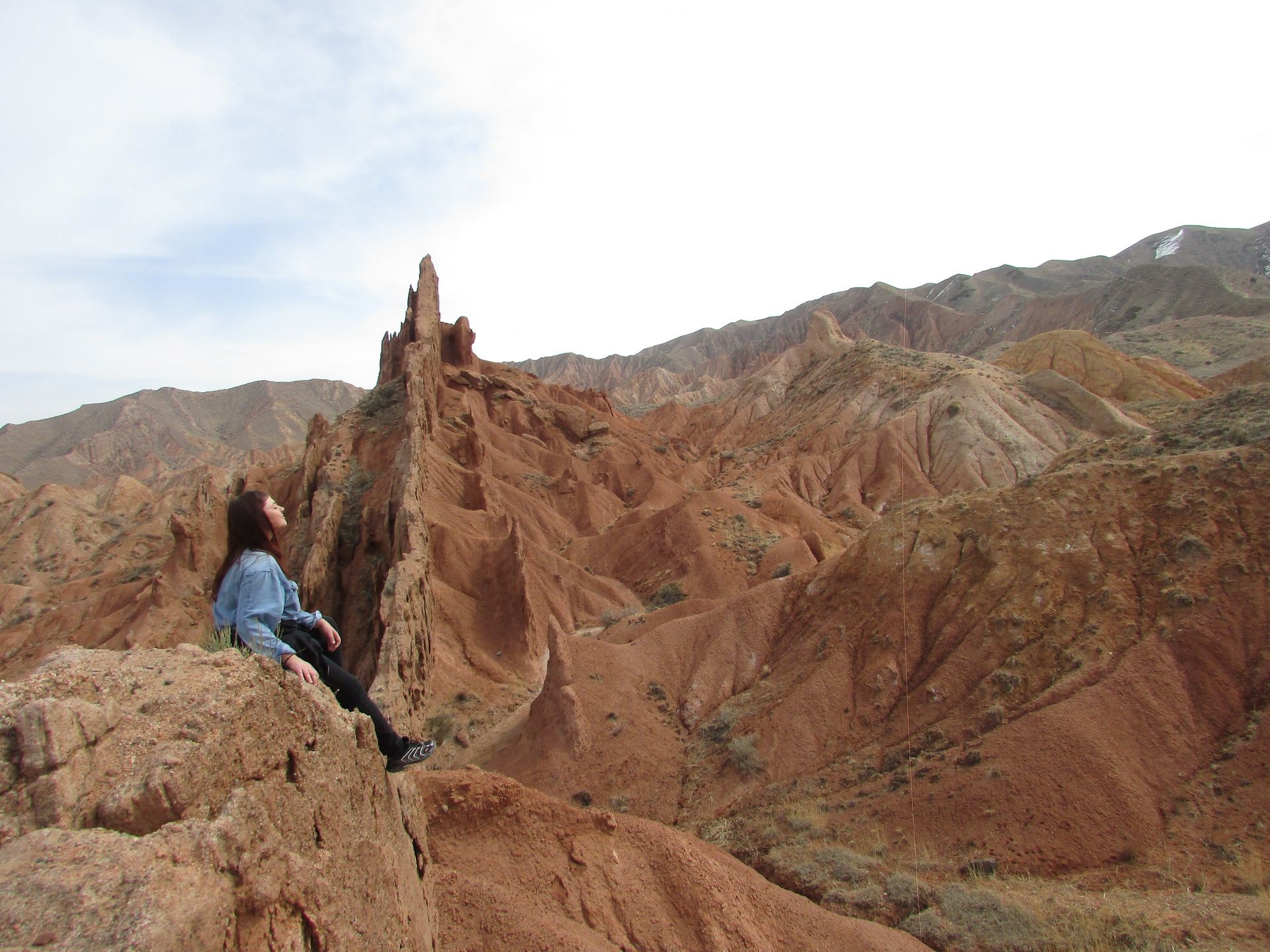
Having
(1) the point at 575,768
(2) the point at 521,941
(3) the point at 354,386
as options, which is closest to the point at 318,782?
(2) the point at 521,941

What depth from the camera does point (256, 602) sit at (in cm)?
436

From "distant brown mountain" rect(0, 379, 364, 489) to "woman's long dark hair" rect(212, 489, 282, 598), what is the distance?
344 feet

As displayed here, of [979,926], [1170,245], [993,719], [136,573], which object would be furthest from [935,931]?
[1170,245]

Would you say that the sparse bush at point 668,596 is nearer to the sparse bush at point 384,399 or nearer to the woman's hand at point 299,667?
the sparse bush at point 384,399

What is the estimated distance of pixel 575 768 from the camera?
1753 centimetres

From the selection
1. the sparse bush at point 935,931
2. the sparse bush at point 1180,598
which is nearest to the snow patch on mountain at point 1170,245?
the sparse bush at point 1180,598

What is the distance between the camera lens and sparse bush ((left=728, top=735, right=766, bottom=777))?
1622 centimetres

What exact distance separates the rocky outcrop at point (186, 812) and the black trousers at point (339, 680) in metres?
0.24

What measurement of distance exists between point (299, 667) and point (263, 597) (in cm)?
53

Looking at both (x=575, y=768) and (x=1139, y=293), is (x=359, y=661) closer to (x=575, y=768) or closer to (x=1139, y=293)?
(x=575, y=768)

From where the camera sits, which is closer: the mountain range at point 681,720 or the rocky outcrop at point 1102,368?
the mountain range at point 681,720

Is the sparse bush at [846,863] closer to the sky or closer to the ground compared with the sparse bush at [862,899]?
closer to the ground

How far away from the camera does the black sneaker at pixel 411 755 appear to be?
5.41 m

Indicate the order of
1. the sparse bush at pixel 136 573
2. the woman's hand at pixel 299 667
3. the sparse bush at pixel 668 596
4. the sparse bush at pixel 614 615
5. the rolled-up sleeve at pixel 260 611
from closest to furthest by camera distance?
1. the rolled-up sleeve at pixel 260 611
2. the woman's hand at pixel 299 667
3. the sparse bush at pixel 614 615
4. the sparse bush at pixel 668 596
5. the sparse bush at pixel 136 573
